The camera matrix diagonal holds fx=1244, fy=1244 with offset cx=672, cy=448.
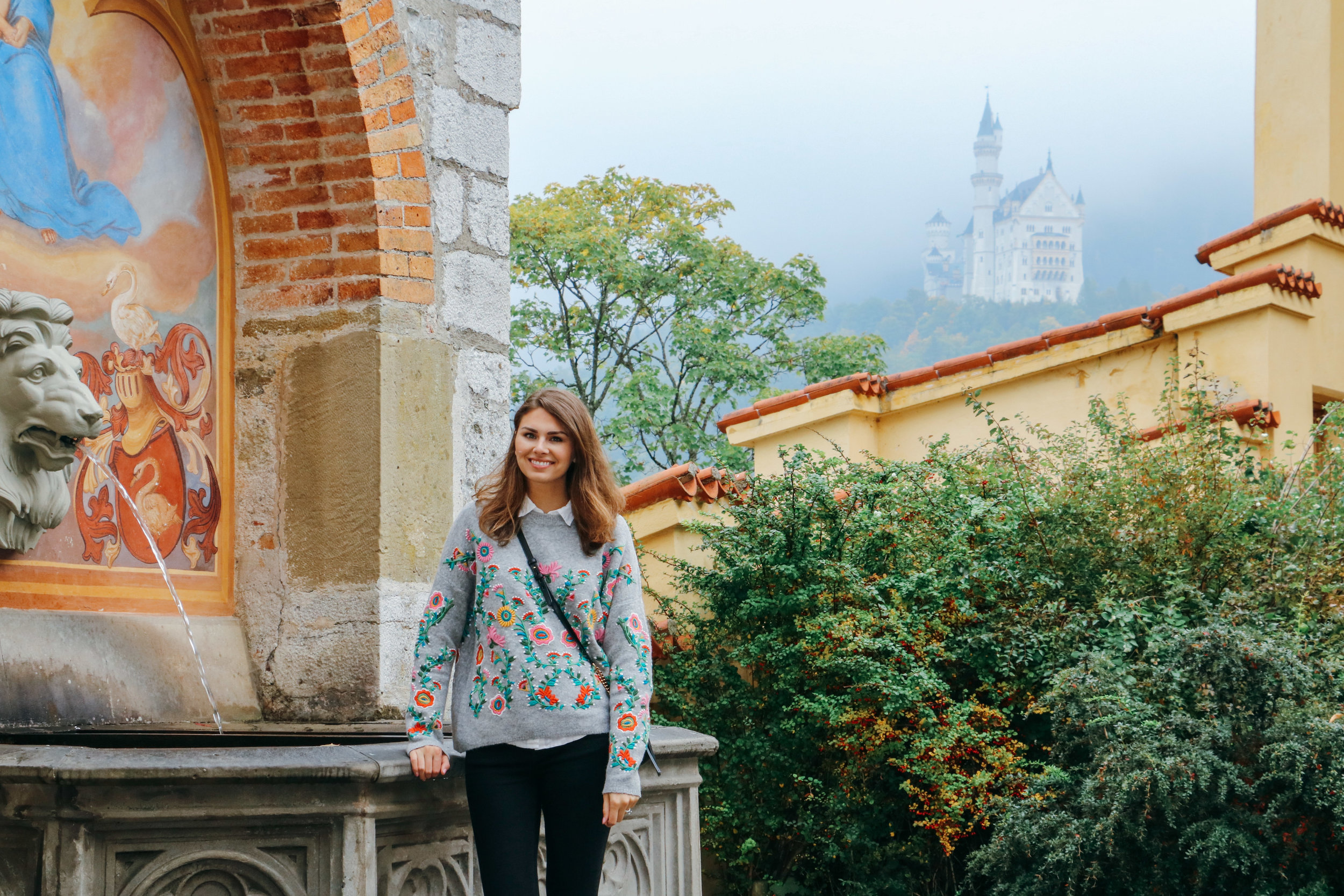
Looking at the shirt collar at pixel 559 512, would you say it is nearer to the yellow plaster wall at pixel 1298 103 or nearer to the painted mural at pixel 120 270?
the painted mural at pixel 120 270

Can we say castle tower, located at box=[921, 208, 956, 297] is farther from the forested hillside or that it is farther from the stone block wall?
the stone block wall

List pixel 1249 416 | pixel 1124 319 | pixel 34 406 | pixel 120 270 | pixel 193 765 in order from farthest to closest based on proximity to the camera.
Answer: pixel 1124 319 → pixel 1249 416 → pixel 120 270 → pixel 34 406 → pixel 193 765

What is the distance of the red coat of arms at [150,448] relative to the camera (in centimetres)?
373

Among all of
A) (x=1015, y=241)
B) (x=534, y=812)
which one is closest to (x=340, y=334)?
(x=534, y=812)

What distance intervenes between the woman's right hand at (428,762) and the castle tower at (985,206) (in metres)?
149

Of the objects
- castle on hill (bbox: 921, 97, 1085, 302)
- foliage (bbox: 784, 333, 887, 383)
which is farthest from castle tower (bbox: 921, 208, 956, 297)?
foliage (bbox: 784, 333, 887, 383)

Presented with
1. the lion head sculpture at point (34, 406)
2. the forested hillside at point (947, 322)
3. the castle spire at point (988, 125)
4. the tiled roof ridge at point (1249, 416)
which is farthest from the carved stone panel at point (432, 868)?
the castle spire at point (988, 125)

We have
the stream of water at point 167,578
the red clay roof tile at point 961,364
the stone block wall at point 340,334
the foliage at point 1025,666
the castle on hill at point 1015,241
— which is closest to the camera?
the stream of water at point 167,578

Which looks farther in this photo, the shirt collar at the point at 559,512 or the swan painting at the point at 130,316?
the swan painting at the point at 130,316

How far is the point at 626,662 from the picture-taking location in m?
2.66

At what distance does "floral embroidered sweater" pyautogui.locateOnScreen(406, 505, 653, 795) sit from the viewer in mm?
2588

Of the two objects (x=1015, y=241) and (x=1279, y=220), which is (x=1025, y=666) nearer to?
(x=1279, y=220)

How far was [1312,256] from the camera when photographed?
26.7 feet

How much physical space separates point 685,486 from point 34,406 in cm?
411
